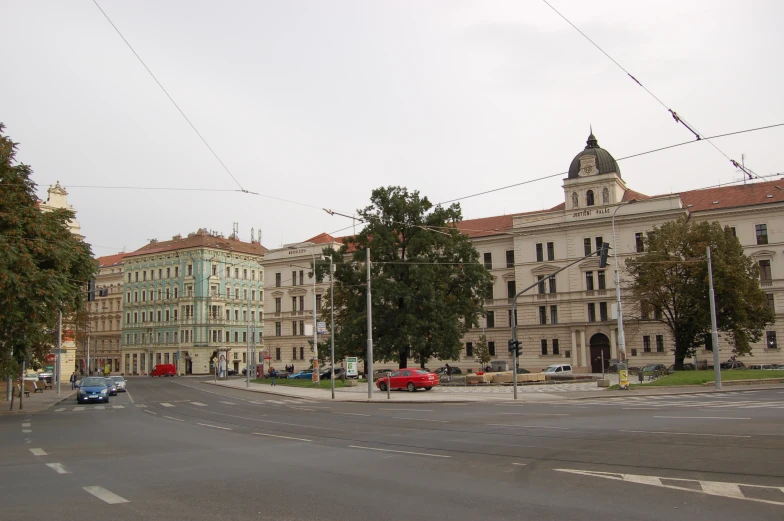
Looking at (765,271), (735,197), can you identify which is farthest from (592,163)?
(765,271)

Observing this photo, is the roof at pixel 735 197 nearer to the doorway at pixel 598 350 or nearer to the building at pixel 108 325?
the doorway at pixel 598 350

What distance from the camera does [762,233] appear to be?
63125 mm

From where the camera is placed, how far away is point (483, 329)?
75062 mm

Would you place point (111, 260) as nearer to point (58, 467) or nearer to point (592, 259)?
point (592, 259)

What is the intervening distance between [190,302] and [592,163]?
61.2 meters

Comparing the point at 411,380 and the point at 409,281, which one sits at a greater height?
the point at 409,281

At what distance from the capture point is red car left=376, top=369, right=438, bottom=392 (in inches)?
1678

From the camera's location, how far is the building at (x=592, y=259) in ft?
207

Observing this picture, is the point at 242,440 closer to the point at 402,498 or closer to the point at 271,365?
the point at 402,498

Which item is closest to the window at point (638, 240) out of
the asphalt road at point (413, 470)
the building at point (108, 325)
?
the asphalt road at point (413, 470)

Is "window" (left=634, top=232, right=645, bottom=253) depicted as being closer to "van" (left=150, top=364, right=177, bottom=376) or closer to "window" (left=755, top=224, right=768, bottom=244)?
"window" (left=755, top=224, right=768, bottom=244)

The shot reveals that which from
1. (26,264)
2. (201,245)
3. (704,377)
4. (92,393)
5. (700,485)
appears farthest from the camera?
(201,245)

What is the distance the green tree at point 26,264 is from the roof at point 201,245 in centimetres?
7033

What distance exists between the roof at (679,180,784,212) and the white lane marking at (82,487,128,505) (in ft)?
210
